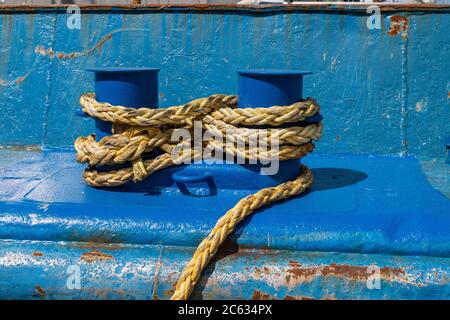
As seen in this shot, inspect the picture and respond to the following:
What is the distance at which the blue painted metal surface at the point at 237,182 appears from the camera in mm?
1948

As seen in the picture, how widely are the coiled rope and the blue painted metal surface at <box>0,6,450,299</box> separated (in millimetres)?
71

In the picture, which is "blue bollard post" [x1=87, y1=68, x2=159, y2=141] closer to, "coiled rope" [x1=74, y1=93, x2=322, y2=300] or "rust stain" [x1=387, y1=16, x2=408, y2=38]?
"coiled rope" [x1=74, y1=93, x2=322, y2=300]

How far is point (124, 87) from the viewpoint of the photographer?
2281 mm

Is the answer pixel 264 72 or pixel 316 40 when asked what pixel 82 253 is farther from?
pixel 316 40

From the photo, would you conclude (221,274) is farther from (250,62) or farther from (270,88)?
(250,62)

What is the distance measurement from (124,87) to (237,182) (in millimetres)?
572

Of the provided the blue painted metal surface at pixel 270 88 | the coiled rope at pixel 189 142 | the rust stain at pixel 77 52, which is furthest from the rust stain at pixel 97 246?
the rust stain at pixel 77 52

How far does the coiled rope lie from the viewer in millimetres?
2174

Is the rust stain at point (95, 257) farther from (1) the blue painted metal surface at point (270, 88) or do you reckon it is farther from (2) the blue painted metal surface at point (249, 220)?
(1) the blue painted metal surface at point (270, 88)

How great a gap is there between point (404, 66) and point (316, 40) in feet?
1.58

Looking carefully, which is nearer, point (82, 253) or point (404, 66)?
point (82, 253)

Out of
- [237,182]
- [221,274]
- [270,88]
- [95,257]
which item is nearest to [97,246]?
[95,257]

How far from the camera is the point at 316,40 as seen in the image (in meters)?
3.15
